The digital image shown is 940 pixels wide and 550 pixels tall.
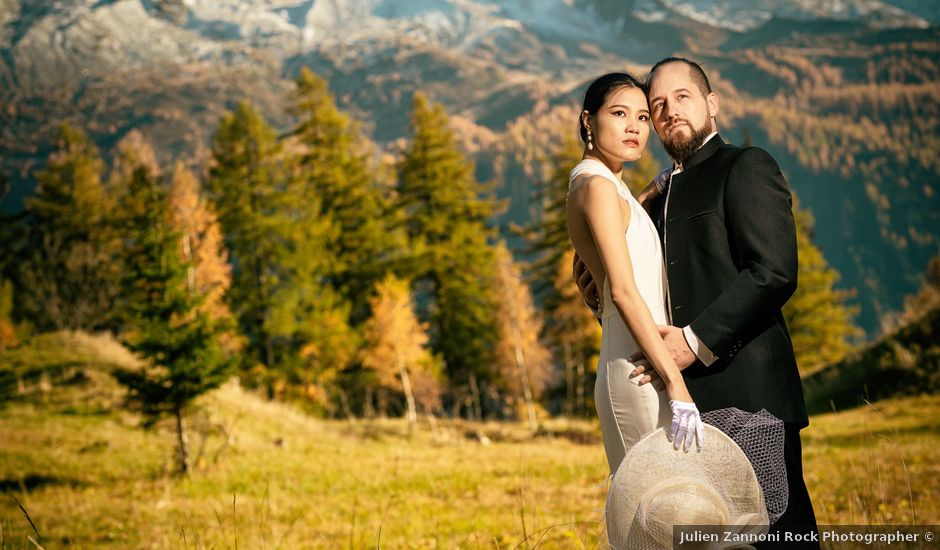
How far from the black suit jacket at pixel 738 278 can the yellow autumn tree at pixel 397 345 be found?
20.5 meters

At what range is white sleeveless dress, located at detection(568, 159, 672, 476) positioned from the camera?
8.57 feet

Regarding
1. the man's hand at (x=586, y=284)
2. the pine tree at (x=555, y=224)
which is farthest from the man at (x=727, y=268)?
the pine tree at (x=555, y=224)

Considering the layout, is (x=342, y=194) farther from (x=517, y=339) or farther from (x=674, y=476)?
(x=674, y=476)

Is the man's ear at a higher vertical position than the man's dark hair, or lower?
lower

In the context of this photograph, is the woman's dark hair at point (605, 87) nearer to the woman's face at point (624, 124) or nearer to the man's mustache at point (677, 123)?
the woman's face at point (624, 124)

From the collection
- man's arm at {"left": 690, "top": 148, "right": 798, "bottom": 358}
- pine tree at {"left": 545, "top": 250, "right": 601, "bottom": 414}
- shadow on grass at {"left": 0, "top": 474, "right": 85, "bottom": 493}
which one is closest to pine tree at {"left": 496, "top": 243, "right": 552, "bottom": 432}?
pine tree at {"left": 545, "top": 250, "right": 601, "bottom": 414}

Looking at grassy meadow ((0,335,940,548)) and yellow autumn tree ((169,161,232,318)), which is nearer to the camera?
grassy meadow ((0,335,940,548))

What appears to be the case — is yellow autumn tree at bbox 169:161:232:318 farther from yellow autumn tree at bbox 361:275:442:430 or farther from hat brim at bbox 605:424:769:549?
hat brim at bbox 605:424:769:549

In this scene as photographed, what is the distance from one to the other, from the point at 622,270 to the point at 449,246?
24211 millimetres

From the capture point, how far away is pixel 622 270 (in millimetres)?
2598

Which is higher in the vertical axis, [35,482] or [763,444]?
[763,444]

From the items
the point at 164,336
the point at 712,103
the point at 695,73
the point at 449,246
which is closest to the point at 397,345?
the point at 449,246

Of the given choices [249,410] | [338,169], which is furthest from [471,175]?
[249,410]

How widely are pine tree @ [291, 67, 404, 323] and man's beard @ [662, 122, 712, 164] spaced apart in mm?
23908
